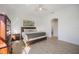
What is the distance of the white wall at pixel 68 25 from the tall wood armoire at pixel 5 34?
1.60 meters

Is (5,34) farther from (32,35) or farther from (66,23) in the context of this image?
(66,23)

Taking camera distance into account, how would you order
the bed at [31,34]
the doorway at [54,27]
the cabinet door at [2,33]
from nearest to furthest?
the cabinet door at [2,33] → the bed at [31,34] → the doorway at [54,27]

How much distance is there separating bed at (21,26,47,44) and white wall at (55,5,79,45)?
708 mm

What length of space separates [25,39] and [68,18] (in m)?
1.65

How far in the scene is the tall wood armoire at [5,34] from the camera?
2.34 m

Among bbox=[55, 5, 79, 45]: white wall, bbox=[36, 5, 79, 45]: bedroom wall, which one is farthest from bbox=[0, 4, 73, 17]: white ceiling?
bbox=[55, 5, 79, 45]: white wall

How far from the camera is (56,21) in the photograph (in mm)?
2957

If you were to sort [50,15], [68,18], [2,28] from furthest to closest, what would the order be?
[68,18] → [50,15] → [2,28]

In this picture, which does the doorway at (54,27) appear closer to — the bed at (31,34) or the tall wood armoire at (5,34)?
the bed at (31,34)

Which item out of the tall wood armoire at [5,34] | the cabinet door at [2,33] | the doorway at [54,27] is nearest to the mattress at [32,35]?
the doorway at [54,27]

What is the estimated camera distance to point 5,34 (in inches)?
94.0

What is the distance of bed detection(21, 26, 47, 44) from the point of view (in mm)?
2673

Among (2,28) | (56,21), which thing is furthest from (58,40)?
(2,28)
